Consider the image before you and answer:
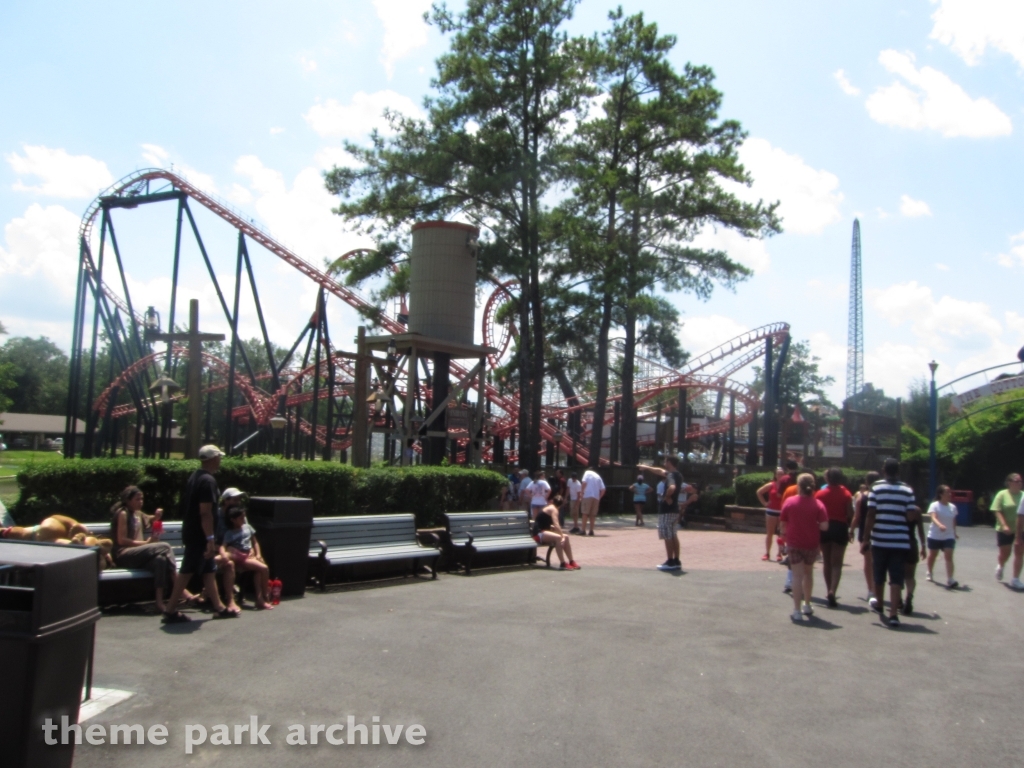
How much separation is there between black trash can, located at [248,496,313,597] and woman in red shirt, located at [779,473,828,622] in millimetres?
5106

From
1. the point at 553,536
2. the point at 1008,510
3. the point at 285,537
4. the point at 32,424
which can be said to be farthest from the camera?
the point at 32,424

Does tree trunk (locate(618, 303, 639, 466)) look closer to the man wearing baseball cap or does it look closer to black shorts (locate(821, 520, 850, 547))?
black shorts (locate(821, 520, 850, 547))

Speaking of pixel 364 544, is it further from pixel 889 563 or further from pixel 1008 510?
pixel 1008 510

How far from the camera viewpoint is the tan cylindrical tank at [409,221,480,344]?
81.9ft

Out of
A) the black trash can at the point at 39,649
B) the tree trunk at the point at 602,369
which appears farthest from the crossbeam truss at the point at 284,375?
the black trash can at the point at 39,649

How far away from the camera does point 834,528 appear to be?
1034 centimetres

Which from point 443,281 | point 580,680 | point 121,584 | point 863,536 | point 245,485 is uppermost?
point 443,281

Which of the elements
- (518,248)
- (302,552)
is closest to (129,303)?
(518,248)

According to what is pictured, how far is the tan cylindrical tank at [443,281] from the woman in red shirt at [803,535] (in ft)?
52.5

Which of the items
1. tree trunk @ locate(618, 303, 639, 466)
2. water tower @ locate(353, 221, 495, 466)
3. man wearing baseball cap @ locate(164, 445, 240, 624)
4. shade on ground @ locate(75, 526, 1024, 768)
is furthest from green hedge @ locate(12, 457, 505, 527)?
tree trunk @ locate(618, 303, 639, 466)

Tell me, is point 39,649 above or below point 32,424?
below

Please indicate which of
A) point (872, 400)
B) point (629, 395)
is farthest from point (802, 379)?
point (629, 395)

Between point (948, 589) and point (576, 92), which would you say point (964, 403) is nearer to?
point (576, 92)

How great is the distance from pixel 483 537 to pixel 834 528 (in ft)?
15.4
